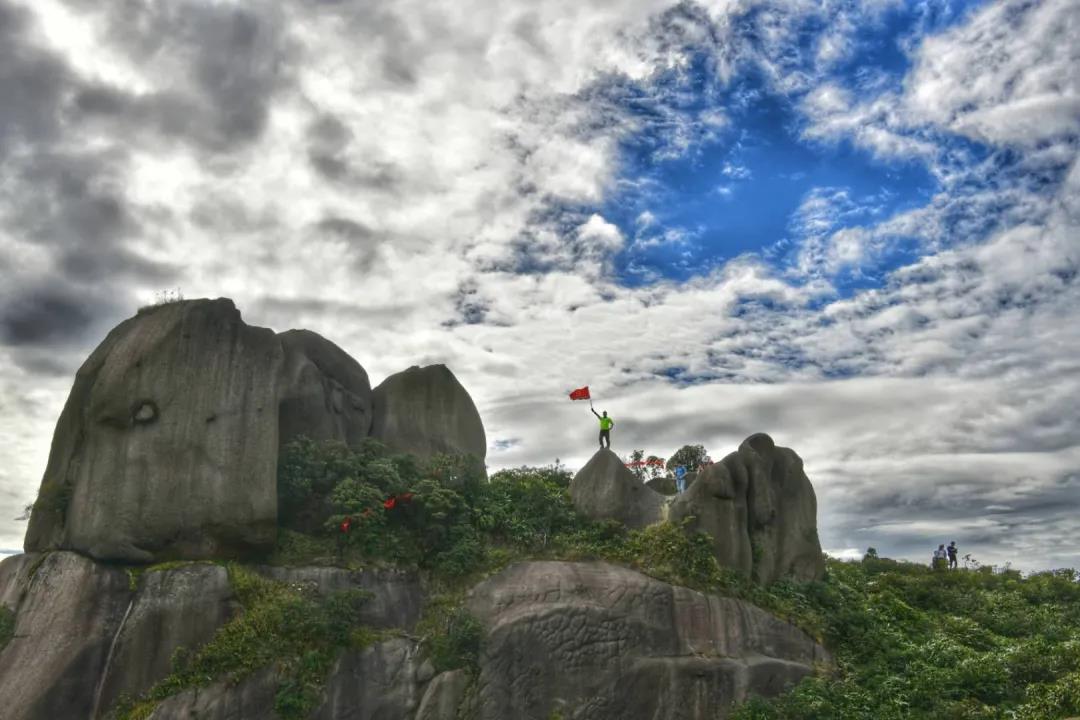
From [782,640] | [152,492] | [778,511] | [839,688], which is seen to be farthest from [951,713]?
[152,492]

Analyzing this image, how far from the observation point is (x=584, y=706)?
70.0 feet

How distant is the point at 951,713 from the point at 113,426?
22056mm

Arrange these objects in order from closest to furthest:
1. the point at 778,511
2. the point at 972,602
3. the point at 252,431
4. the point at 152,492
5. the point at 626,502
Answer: the point at 152,492
the point at 252,431
the point at 626,502
the point at 778,511
the point at 972,602

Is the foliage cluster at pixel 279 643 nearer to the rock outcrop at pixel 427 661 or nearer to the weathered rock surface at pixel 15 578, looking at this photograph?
the rock outcrop at pixel 427 661

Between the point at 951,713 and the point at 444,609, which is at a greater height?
the point at 444,609

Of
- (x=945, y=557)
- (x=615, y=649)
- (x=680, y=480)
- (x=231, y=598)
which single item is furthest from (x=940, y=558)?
(x=231, y=598)

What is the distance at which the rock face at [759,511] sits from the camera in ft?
86.2

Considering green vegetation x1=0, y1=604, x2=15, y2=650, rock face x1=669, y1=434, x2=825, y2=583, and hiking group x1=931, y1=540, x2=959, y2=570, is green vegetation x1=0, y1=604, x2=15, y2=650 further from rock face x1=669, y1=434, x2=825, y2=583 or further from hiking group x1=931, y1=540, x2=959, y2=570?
hiking group x1=931, y1=540, x2=959, y2=570

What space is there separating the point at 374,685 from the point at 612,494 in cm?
939

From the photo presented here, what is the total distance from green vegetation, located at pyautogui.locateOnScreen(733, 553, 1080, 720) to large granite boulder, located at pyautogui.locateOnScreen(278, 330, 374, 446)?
14.0 m

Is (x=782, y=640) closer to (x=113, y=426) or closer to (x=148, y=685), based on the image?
(x=148, y=685)

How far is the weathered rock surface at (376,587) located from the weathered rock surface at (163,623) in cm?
144

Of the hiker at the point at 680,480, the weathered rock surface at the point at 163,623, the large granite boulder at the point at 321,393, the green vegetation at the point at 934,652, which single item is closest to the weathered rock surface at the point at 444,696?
the weathered rock surface at the point at 163,623

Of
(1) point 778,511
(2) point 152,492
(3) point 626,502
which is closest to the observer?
(2) point 152,492
